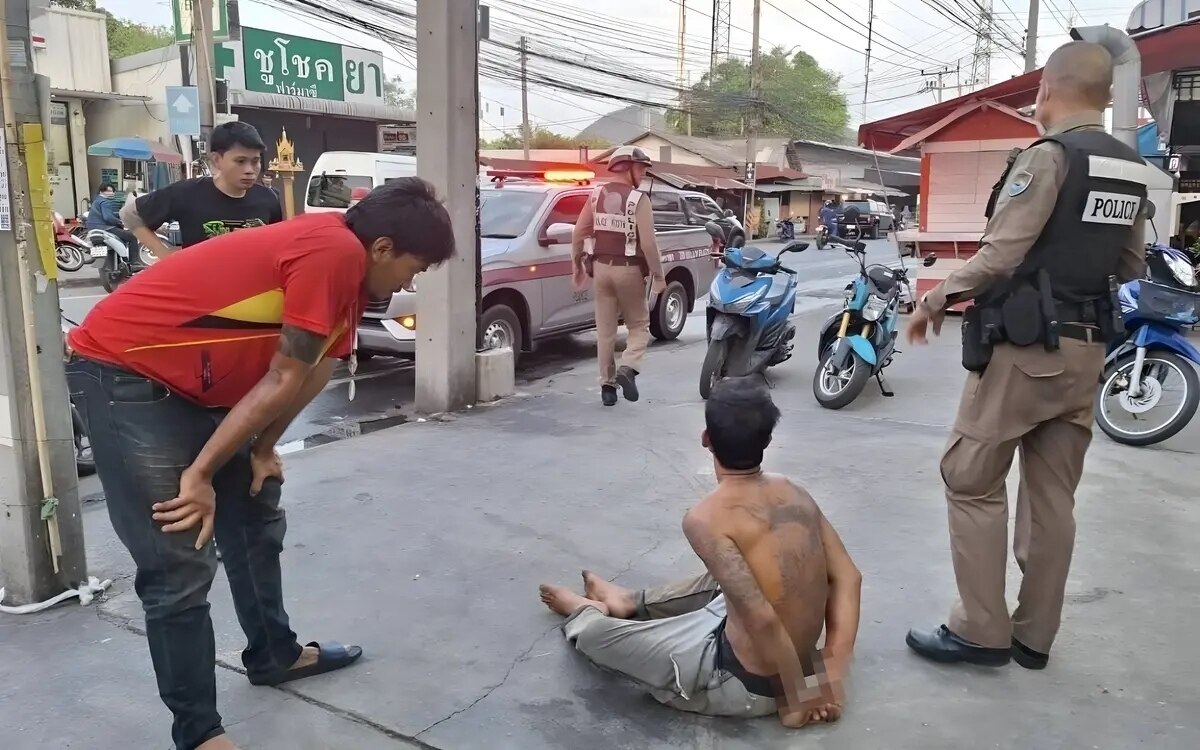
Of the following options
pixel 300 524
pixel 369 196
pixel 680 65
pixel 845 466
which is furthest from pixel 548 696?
pixel 680 65

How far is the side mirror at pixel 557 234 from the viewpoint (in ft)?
28.4

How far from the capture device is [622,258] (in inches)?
269

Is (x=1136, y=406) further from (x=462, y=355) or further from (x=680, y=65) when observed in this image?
(x=680, y=65)

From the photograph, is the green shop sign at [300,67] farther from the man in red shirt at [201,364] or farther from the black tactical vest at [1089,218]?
the black tactical vest at [1089,218]

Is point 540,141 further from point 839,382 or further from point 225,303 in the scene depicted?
point 225,303

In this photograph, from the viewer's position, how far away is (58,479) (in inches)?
135

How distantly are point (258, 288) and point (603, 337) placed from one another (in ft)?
15.7

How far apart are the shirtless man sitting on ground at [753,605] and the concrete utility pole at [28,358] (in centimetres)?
218

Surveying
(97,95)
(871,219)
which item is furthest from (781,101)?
(97,95)

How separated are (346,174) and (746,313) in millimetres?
7266

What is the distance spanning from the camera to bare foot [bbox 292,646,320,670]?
296 cm

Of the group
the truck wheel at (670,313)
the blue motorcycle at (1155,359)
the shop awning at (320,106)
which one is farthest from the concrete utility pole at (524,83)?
the blue motorcycle at (1155,359)

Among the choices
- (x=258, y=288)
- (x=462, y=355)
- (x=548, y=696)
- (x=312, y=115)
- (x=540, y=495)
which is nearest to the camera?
(x=258, y=288)

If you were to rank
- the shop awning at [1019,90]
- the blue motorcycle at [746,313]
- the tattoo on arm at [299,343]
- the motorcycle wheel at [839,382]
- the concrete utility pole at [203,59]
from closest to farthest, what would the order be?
the tattoo on arm at [299,343]
the motorcycle wheel at [839,382]
the blue motorcycle at [746,313]
the shop awning at [1019,90]
the concrete utility pole at [203,59]
